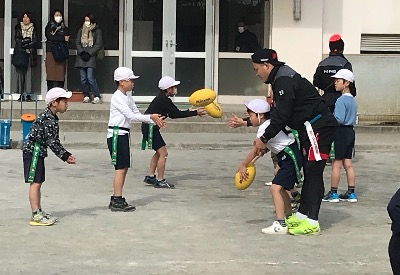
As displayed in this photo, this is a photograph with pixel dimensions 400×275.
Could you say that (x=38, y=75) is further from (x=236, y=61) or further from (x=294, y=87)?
(x=294, y=87)

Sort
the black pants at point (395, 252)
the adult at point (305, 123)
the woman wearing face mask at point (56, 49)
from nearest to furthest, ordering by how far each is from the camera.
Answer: the black pants at point (395, 252), the adult at point (305, 123), the woman wearing face mask at point (56, 49)

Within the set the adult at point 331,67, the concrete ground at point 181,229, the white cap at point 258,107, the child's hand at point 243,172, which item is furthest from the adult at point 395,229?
the adult at point 331,67

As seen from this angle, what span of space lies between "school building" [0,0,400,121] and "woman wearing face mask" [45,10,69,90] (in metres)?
0.78

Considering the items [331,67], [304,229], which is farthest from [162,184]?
[304,229]

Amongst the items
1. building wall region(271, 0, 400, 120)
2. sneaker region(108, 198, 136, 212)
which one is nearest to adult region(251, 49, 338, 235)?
sneaker region(108, 198, 136, 212)

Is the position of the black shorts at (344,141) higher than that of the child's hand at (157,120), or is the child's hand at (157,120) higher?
the child's hand at (157,120)

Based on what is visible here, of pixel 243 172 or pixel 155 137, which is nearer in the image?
pixel 243 172

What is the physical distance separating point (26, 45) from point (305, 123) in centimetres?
1058

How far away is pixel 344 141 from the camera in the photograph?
1022 cm

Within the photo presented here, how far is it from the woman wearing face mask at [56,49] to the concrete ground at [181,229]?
5182 millimetres

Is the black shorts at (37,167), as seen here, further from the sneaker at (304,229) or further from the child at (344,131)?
the child at (344,131)

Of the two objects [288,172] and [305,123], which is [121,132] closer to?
[288,172]

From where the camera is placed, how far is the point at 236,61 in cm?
1891

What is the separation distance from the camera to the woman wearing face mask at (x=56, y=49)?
17594mm
